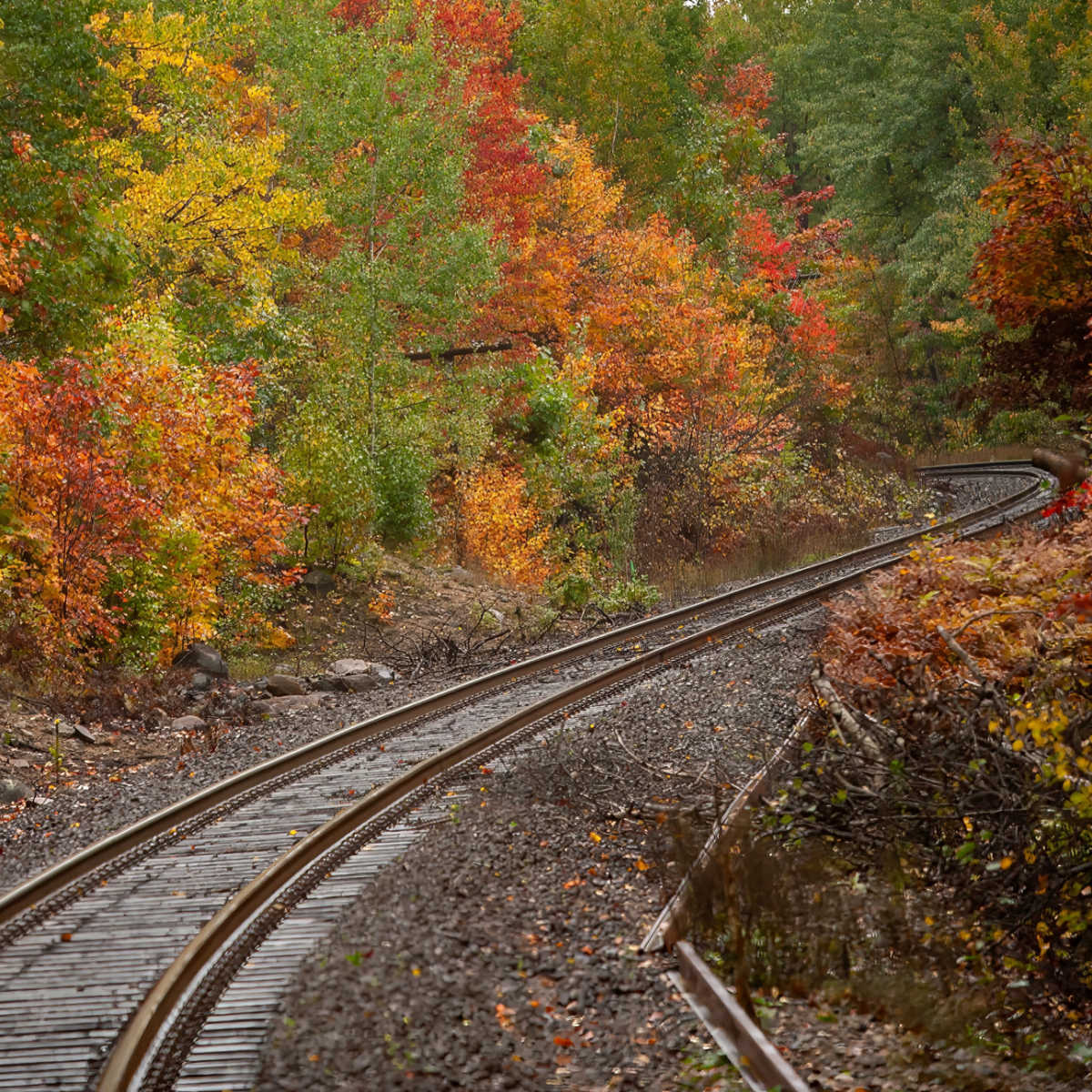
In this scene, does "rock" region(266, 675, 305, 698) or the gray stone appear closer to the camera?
"rock" region(266, 675, 305, 698)

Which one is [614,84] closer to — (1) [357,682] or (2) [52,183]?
(2) [52,183]

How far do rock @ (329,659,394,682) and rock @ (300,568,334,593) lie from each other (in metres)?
4.23

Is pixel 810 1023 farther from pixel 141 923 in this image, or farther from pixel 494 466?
pixel 494 466

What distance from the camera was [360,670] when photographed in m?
17.3

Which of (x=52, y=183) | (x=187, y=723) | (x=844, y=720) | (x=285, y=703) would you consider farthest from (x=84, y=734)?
(x=844, y=720)

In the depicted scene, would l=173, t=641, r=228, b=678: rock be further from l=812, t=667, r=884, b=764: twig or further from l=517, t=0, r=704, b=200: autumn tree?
l=517, t=0, r=704, b=200: autumn tree

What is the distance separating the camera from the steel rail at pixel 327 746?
8914 millimetres

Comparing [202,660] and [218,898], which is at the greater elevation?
[218,898]

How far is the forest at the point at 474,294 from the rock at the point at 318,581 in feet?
1.27

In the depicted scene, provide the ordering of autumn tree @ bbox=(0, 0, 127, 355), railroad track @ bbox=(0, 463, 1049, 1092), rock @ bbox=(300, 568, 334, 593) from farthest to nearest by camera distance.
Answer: rock @ bbox=(300, 568, 334, 593) < autumn tree @ bbox=(0, 0, 127, 355) < railroad track @ bbox=(0, 463, 1049, 1092)

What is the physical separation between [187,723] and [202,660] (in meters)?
2.62

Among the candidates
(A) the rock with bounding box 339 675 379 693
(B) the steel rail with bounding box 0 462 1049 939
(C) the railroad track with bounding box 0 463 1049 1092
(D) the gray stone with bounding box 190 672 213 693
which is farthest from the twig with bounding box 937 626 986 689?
(D) the gray stone with bounding box 190 672 213 693

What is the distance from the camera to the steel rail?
29.2ft

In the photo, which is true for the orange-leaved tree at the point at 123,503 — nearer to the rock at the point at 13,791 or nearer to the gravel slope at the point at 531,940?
the rock at the point at 13,791
